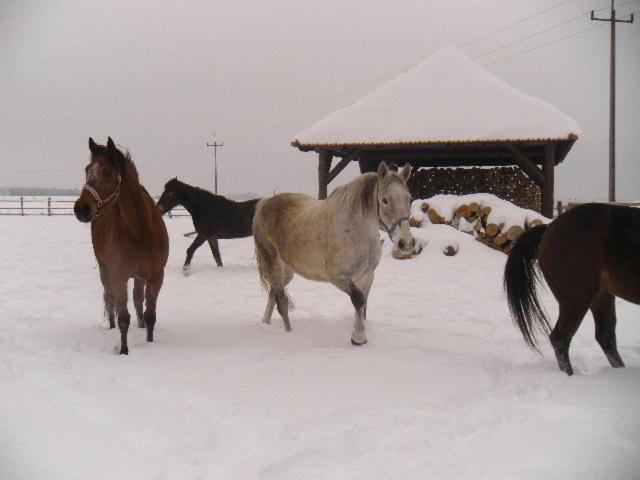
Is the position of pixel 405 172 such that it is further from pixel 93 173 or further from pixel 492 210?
pixel 492 210

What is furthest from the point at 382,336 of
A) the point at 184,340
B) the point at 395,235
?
the point at 184,340

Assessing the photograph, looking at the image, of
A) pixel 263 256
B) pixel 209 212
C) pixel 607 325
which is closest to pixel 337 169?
pixel 209 212

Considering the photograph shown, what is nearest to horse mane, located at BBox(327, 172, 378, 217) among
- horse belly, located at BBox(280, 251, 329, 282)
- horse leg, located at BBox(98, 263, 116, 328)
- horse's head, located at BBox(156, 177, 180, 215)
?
horse belly, located at BBox(280, 251, 329, 282)

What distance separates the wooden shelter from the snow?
3.58 feet

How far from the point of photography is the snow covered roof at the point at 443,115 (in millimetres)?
8945

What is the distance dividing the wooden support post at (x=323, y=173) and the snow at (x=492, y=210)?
2.11 meters

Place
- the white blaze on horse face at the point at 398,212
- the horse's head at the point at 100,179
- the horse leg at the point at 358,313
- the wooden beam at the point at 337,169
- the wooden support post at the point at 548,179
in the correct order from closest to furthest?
the horse's head at the point at 100,179 < the white blaze on horse face at the point at 398,212 < the horse leg at the point at 358,313 < the wooden support post at the point at 548,179 < the wooden beam at the point at 337,169

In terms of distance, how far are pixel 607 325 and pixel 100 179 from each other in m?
3.56

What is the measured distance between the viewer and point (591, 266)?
2693 mm

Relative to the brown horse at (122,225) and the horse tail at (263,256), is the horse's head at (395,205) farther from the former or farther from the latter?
the brown horse at (122,225)

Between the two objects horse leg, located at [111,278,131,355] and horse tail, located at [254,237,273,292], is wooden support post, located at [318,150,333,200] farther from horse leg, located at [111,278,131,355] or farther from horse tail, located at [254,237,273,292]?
horse leg, located at [111,278,131,355]

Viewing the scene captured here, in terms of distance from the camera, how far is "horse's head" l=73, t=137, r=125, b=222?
120 inches

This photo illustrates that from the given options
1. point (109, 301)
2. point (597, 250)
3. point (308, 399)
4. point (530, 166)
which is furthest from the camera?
point (530, 166)

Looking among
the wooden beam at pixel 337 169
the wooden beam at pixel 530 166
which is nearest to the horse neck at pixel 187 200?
the wooden beam at pixel 337 169
